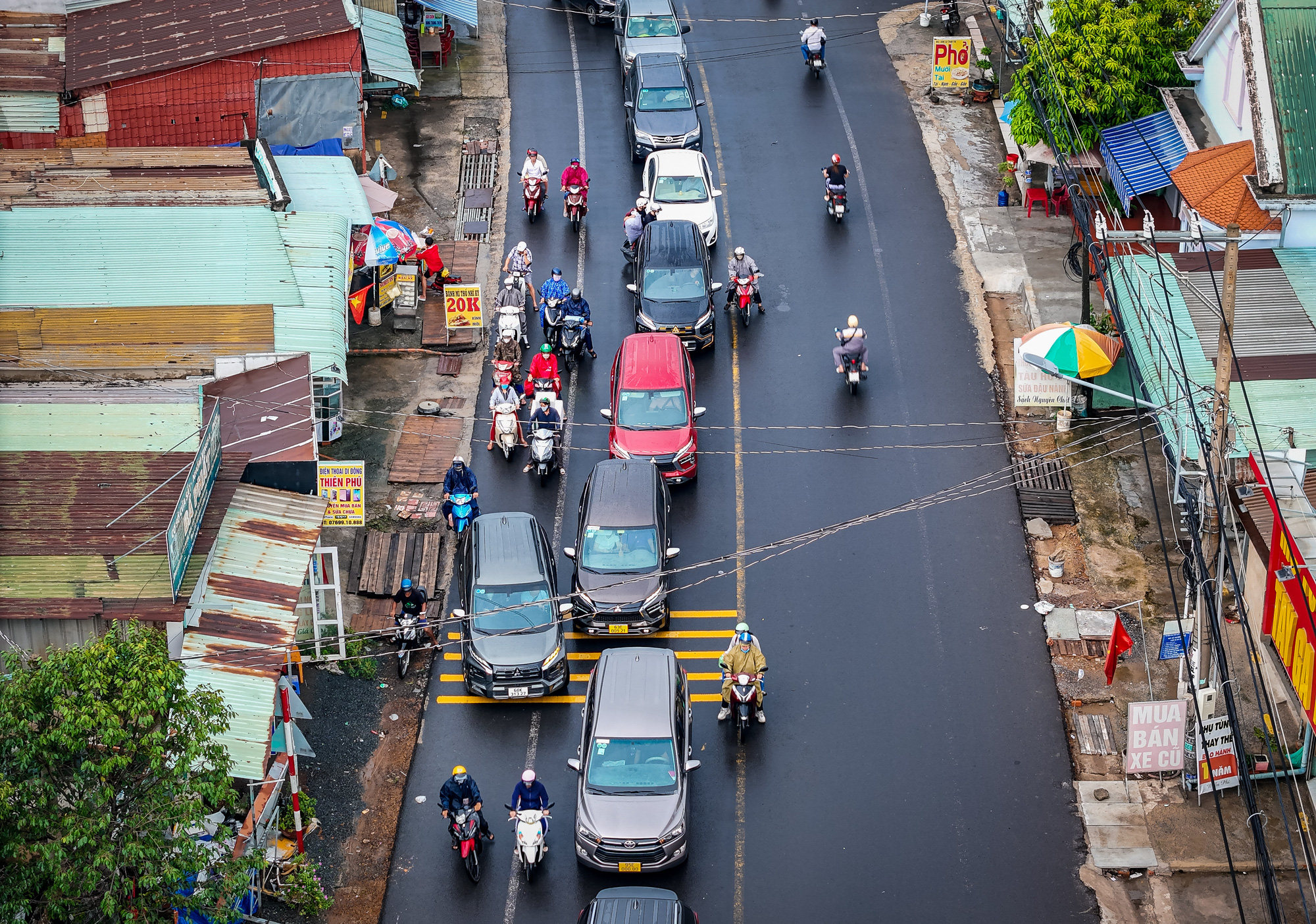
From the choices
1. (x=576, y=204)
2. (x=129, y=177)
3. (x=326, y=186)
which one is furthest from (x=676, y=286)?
(x=129, y=177)

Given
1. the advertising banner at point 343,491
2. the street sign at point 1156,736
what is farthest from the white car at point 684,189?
the street sign at point 1156,736

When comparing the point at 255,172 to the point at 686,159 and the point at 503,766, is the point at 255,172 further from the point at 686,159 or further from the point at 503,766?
the point at 503,766

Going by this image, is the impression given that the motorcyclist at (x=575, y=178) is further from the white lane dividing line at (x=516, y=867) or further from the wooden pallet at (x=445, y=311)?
the white lane dividing line at (x=516, y=867)

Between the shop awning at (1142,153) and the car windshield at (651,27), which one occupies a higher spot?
the car windshield at (651,27)

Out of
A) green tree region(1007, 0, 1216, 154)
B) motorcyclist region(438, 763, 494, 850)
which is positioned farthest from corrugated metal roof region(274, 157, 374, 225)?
green tree region(1007, 0, 1216, 154)

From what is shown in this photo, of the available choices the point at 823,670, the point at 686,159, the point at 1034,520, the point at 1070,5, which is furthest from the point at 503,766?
the point at 1070,5

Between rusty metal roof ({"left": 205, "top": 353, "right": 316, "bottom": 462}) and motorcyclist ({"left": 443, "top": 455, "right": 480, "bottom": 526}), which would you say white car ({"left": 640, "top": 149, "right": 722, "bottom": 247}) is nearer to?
motorcyclist ({"left": 443, "top": 455, "right": 480, "bottom": 526})
